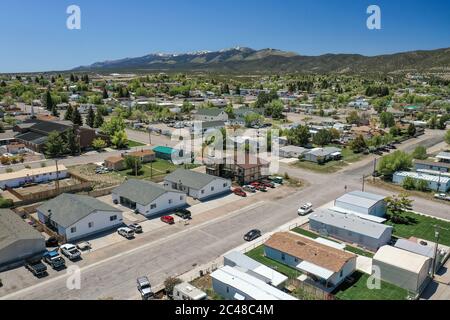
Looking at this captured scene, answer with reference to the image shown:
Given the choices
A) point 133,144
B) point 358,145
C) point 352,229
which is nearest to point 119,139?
point 133,144

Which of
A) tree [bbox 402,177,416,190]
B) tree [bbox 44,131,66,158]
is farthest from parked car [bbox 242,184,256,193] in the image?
tree [bbox 44,131,66,158]

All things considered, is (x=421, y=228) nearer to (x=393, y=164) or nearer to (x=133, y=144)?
Result: (x=393, y=164)

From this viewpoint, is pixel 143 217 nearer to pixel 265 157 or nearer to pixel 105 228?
pixel 105 228

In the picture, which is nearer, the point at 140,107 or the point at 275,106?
the point at 275,106

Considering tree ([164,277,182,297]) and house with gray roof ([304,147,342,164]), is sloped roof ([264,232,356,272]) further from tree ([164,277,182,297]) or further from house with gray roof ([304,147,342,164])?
house with gray roof ([304,147,342,164])
